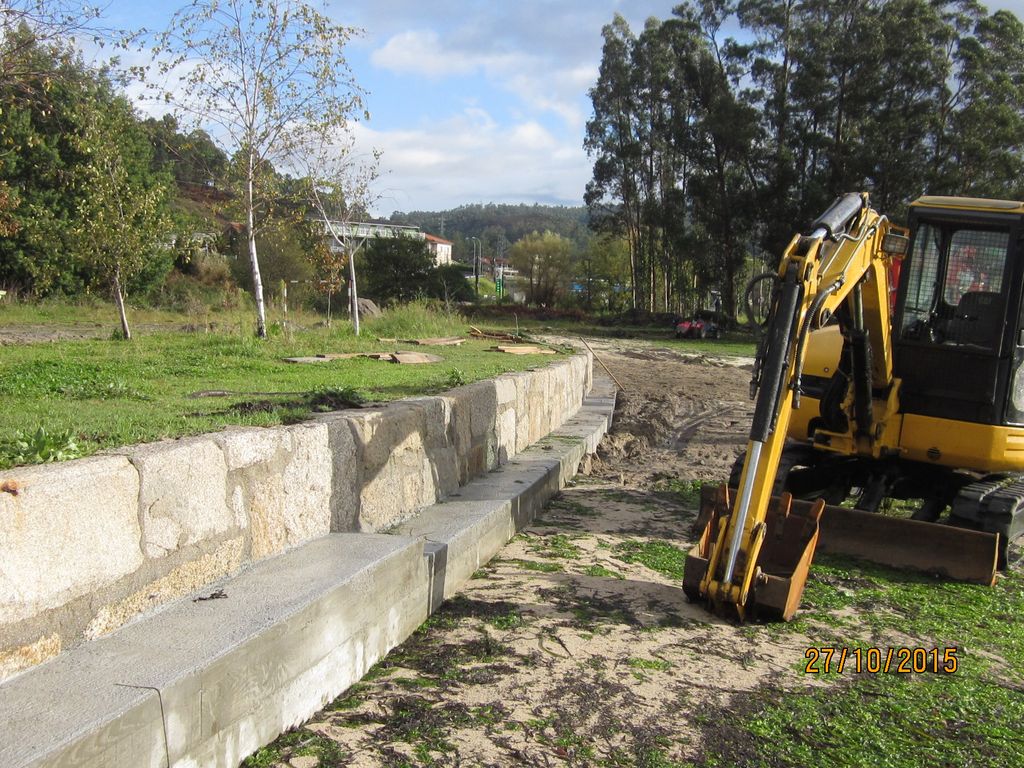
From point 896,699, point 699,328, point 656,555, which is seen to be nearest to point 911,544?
point 656,555

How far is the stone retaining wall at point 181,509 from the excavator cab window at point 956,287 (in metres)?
3.93

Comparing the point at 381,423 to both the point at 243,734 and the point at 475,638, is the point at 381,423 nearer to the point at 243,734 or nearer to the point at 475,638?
the point at 475,638

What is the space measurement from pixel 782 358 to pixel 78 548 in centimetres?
360

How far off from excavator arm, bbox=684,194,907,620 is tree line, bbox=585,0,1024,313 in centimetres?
3160

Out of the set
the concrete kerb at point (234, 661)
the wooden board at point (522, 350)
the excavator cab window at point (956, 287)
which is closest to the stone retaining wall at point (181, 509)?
the concrete kerb at point (234, 661)

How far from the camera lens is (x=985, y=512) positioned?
21.2 feet

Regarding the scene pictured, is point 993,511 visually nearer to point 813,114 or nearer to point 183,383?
point 183,383

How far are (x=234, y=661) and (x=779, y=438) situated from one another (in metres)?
3.20

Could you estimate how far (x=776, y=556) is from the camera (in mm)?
5875

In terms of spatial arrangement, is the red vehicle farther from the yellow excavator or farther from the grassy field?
the yellow excavator

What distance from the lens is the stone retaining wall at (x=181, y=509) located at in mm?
2975

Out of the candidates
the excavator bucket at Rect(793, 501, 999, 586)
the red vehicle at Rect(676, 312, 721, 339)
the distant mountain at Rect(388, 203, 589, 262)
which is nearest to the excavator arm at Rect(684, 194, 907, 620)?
the excavator bucket at Rect(793, 501, 999, 586)

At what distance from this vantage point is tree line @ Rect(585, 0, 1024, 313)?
3409 cm
